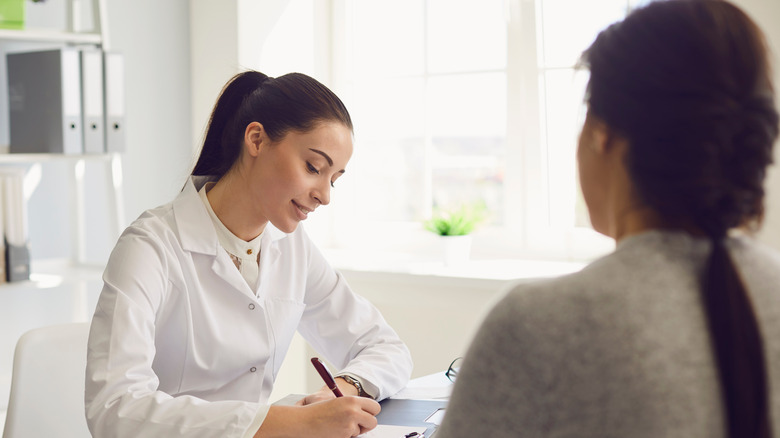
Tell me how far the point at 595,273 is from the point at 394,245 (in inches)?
96.6

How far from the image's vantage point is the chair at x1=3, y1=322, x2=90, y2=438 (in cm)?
150

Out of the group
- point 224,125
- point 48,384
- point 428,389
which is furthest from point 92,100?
point 428,389

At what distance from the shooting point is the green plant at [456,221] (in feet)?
8.89

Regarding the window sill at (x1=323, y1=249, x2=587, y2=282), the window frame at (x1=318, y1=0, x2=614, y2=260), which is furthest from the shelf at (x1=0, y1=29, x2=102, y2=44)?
the window frame at (x1=318, y1=0, x2=614, y2=260)

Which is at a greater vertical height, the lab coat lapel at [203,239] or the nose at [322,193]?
the nose at [322,193]

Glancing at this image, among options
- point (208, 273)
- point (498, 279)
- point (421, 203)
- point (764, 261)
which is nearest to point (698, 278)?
point (764, 261)

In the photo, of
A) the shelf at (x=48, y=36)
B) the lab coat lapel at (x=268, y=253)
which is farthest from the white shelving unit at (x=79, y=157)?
the lab coat lapel at (x=268, y=253)

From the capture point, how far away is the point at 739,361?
0.57 metres

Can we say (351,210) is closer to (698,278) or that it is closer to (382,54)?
(382,54)

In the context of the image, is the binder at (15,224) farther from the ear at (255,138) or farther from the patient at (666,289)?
the patient at (666,289)

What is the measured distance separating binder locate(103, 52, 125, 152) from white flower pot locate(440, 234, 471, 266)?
114 cm

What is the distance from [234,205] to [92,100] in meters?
0.96

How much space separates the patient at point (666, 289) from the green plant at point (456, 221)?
2.06 m

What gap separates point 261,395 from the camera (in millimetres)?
1642
